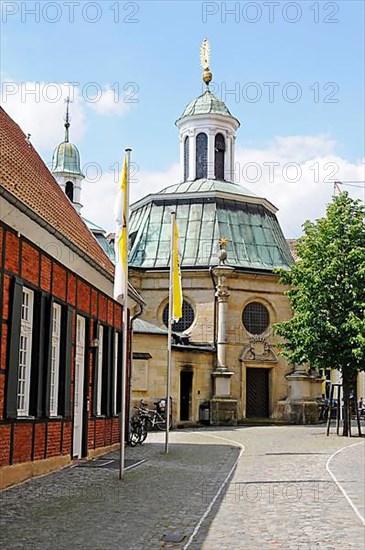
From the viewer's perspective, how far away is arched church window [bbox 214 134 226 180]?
53.2m

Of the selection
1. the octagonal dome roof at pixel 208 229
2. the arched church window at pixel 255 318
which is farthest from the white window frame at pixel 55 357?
the arched church window at pixel 255 318

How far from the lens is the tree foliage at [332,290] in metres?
31.7

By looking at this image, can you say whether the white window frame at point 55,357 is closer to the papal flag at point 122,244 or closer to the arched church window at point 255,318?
the papal flag at point 122,244

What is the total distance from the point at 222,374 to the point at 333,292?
1231cm

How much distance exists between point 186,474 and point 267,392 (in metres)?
29.4

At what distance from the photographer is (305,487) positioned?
48.9ft

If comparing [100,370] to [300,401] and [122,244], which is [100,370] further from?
[300,401]

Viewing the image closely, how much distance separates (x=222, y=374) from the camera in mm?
43062

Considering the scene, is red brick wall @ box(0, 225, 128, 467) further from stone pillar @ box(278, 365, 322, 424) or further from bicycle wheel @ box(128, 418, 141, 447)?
stone pillar @ box(278, 365, 322, 424)

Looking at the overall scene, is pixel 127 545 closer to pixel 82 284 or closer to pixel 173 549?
pixel 173 549

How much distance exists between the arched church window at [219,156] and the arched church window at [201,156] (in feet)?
2.15

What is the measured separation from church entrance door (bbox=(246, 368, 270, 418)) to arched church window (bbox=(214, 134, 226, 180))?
46.5 ft

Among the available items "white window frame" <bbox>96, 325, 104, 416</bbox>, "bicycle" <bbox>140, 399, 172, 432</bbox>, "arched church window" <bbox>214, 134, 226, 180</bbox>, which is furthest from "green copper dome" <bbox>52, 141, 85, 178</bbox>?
"white window frame" <bbox>96, 325, 104, 416</bbox>

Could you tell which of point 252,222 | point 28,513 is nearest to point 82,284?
point 28,513
